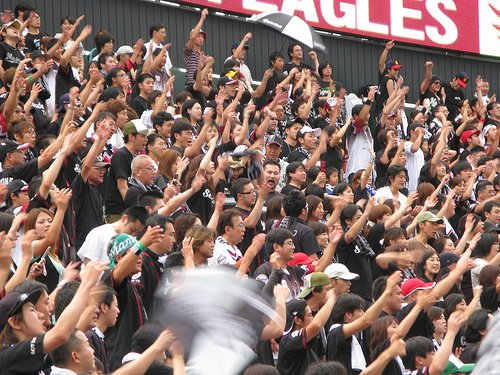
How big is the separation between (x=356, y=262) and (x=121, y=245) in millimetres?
3438

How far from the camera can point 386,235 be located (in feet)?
30.2

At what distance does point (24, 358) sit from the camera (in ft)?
14.5

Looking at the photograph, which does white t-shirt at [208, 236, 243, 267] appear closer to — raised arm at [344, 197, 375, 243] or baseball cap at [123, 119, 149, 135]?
raised arm at [344, 197, 375, 243]

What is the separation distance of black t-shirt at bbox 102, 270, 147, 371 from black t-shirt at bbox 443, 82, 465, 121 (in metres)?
12.8

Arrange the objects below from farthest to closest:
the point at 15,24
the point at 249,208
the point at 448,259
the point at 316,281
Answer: the point at 15,24 → the point at 448,259 → the point at 249,208 → the point at 316,281

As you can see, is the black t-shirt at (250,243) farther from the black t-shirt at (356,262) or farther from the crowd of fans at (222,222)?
the black t-shirt at (356,262)

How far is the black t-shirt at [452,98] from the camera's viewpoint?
1772 centimetres

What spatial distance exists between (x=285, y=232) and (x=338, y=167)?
556 centimetres

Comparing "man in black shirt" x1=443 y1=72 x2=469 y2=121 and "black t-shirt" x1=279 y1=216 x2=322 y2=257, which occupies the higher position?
"man in black shirt" x1=443 y1=72 x2=469 y2=121

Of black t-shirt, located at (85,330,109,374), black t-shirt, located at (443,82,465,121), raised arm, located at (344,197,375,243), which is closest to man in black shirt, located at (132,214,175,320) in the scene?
black t-shirt, located at (85,330,109,374)

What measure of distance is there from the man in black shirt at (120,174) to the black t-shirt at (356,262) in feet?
7.54

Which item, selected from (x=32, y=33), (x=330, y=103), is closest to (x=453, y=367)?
(x=330, y=103)

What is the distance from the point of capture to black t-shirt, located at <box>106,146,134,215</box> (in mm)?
8703

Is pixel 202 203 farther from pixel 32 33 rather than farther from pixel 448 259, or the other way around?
pixel 32 33
